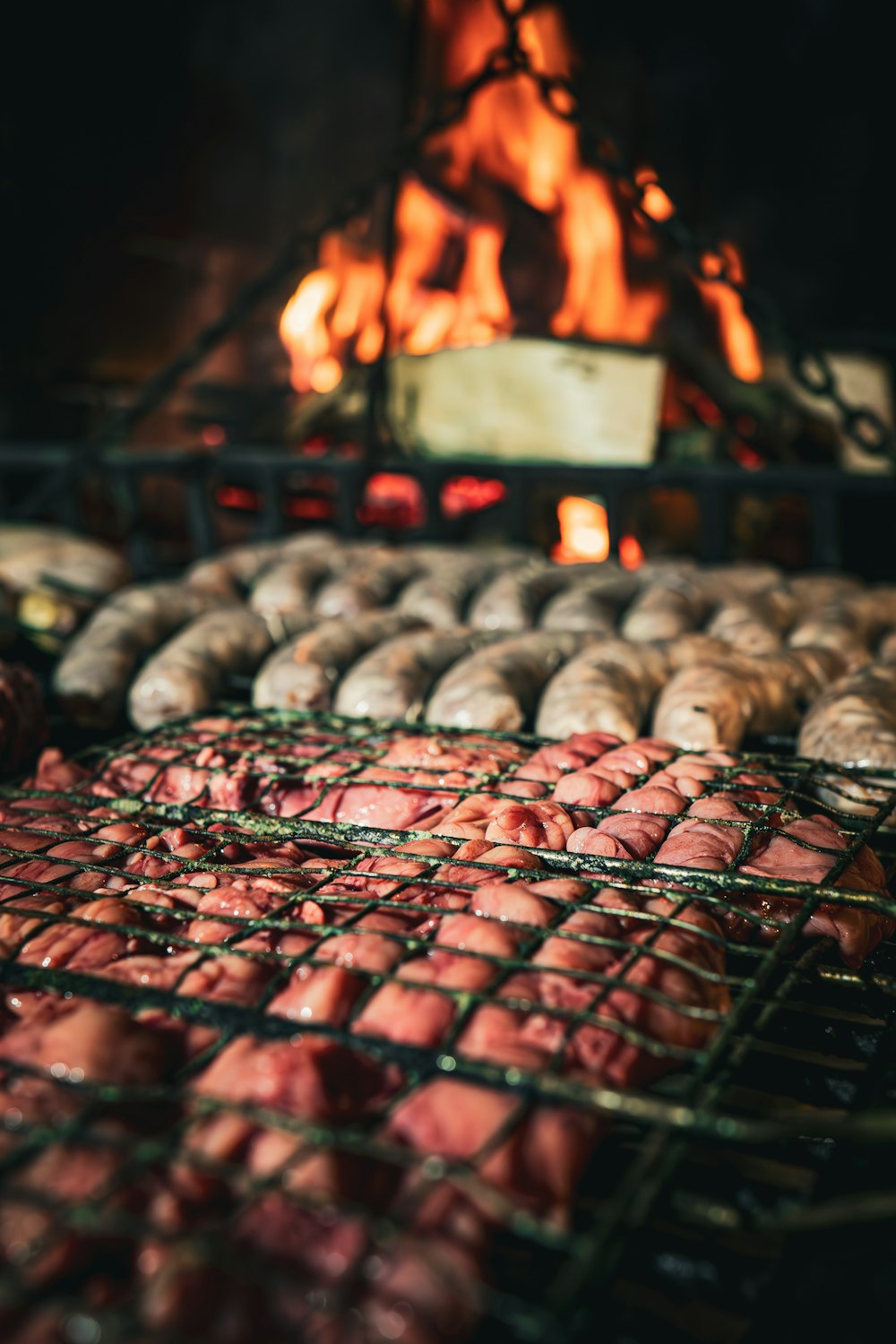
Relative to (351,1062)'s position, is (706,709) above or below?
above

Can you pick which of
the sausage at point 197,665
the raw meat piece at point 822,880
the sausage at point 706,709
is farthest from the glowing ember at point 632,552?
the raw meat piece at point 822,880

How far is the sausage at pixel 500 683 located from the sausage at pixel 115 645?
1498 mm

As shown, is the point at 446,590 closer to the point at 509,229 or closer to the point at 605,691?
the point at 605,691

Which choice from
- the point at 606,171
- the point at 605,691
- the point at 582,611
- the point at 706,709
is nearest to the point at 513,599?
the point at 582,611

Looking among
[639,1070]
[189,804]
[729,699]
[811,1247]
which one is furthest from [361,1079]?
[729,699]

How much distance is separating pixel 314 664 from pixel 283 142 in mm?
7909

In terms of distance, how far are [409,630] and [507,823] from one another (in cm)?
215

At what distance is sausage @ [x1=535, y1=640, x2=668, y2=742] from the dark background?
14.8ft

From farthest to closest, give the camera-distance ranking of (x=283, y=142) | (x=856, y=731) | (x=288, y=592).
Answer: (x=283, y=142) < (x=288, y=592) < (x=856, y=731)

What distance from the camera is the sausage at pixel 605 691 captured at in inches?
151

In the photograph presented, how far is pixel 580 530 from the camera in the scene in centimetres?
824

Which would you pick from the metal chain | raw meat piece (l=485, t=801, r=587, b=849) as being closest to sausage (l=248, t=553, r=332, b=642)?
raw meat piece (l=485, t=801, r=587, b=849)

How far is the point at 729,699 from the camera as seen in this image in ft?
12.5

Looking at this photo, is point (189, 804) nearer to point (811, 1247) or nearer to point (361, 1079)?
point (361, 1079)
